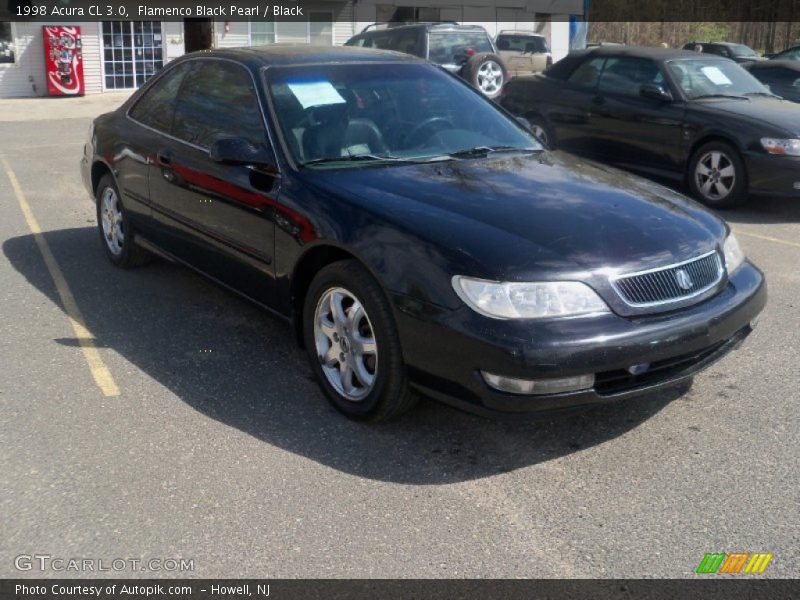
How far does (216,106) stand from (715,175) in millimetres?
5654

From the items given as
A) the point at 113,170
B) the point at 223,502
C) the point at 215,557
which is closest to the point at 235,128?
→ the point at 113,170

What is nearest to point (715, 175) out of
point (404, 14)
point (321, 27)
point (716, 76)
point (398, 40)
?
point (716, 76)

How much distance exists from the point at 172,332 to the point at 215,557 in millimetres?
2495

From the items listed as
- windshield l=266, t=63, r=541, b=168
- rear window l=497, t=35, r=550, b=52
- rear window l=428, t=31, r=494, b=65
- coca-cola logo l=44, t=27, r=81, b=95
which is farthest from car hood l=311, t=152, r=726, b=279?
coca-cola logo l=44, t=27, r=81, b=95

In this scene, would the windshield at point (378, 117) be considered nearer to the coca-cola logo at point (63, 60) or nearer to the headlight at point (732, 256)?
the headlight at point (732, 256)

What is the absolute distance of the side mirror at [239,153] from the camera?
4688 mm

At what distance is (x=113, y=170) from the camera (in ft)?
21.2

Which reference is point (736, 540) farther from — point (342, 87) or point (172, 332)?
point (172, 332)

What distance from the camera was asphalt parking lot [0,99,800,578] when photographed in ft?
10.9

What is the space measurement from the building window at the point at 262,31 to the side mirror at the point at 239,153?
23.5 m

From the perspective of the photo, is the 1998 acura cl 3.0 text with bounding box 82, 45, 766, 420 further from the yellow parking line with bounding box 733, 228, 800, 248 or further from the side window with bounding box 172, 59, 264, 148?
the yellow parking line with bounding box 733, 228, 800, 248

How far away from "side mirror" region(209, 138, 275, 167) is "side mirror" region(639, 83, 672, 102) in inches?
240

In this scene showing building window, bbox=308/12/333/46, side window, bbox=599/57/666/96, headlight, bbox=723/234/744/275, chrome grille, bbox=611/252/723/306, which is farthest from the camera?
building window, bbox=308/12/333/46

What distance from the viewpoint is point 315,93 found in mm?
5016
